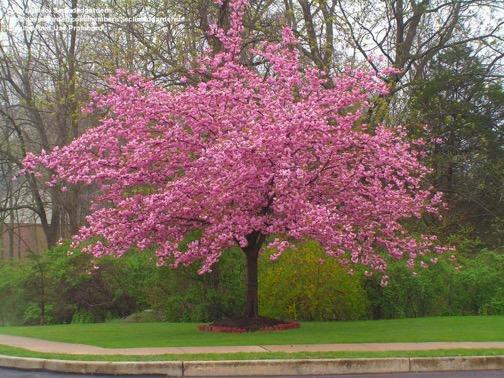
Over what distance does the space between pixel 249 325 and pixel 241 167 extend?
409 cm

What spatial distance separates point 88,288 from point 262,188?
375 inches

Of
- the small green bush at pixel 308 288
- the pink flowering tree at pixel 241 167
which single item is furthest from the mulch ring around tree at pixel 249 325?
the small green bush at pixel 308 288

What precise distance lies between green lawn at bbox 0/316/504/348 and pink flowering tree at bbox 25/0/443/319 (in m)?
1.50

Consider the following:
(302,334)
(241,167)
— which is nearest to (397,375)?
(302,334)

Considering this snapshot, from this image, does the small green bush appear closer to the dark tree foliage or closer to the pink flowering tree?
the pink flowering tree

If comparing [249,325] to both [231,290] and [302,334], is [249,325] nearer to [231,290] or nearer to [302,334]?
[302,334]

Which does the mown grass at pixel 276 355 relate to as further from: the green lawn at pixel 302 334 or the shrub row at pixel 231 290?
the shrub row at pixel 231 290

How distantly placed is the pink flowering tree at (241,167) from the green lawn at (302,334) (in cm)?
150

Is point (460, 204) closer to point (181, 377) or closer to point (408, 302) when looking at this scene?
point (408, 302)

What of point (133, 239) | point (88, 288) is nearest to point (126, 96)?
point (133, 239)

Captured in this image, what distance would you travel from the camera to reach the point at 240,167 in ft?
39.6

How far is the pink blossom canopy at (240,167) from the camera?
1227 cm

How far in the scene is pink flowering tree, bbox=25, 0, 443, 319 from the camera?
12.3 m

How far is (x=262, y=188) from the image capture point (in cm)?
1286
